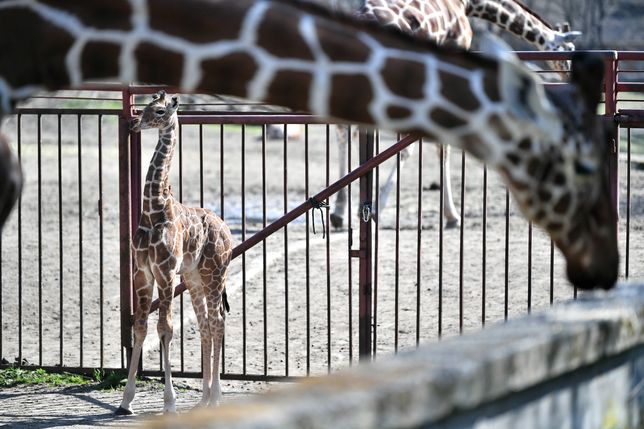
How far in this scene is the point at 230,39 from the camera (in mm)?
4211

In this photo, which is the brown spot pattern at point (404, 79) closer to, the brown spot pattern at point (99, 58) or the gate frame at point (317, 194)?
the brown spot pattern at point (99, 58)

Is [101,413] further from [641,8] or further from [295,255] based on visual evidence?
[641,8]

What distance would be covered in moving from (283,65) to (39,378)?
4255 mm

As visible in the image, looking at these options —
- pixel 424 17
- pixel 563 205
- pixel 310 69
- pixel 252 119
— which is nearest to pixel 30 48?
pixel 310 69

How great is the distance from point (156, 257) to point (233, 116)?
1.15 meters

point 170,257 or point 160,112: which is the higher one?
point 160,112

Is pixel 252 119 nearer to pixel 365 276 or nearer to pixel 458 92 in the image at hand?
pixel 365 276

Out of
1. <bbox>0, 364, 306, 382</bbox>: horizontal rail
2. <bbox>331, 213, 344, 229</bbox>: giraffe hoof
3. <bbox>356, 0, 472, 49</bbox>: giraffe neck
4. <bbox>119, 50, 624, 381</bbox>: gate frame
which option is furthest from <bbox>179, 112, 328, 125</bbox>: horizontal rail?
<bbox>331, 213, 344, 229</bbox>: giraffe hoof

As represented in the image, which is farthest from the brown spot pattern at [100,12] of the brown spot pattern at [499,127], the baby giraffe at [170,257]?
the baby giraffe at [170,257]

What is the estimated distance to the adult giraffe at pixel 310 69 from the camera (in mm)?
4184

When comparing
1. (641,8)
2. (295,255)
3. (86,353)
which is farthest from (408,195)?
(641,8)

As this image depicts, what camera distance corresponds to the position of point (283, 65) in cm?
423

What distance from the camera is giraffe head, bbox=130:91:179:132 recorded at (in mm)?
7043

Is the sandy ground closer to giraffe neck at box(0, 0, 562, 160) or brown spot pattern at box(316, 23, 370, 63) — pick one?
giraffe neck at box(0, 0, 562, 160)
